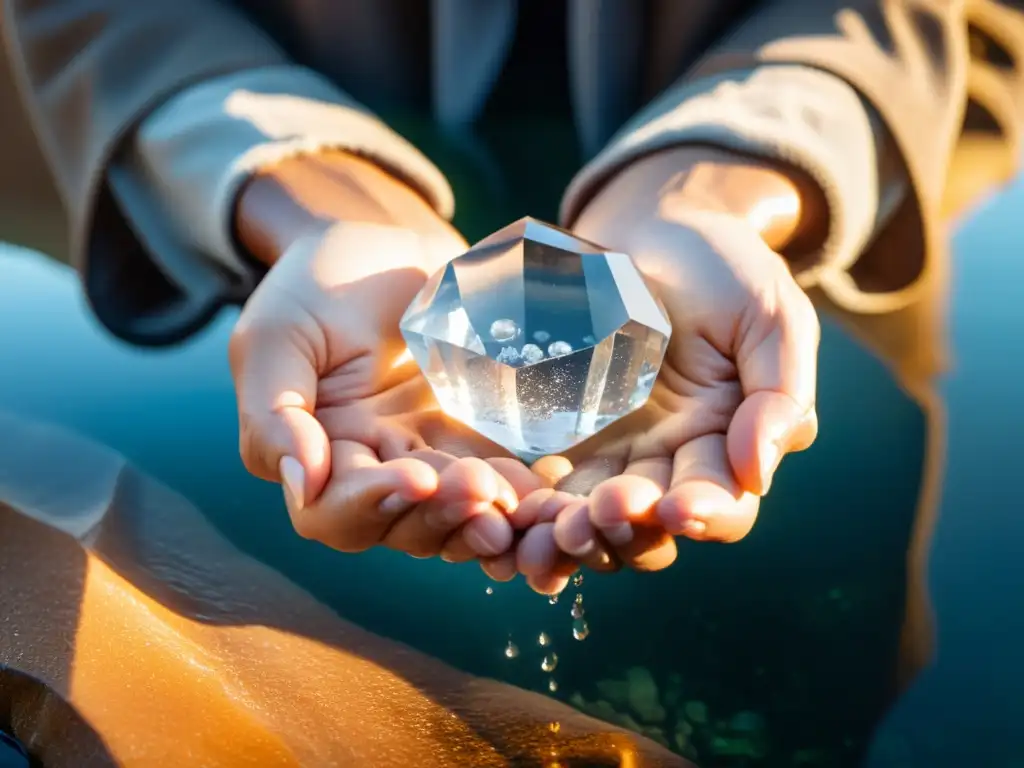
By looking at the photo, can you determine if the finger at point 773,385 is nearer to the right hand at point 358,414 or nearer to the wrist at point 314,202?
the right hand at point 358,414

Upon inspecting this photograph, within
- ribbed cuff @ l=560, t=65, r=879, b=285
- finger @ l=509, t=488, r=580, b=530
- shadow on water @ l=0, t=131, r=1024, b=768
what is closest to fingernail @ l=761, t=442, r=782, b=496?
finger @ l=509, t=488, r=580, b=530

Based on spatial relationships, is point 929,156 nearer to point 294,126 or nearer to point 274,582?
point 294,126

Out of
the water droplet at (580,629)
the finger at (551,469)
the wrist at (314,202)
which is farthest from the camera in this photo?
the wrist at (314,202)

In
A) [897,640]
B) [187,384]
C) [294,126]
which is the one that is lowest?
[187,384]

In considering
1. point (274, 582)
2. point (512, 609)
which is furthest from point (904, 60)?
point (274, 582)

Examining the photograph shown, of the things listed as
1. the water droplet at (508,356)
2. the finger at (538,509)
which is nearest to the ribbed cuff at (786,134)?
the water droplet at (508,356)

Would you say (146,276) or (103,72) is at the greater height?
(103,72)

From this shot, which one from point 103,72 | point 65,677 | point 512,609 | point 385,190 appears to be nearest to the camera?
point 65,677
